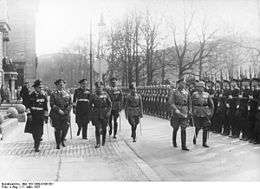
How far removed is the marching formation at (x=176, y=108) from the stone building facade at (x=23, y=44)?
3484 centimetres

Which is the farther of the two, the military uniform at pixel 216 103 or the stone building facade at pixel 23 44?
the stone building facade at pixel 23 44

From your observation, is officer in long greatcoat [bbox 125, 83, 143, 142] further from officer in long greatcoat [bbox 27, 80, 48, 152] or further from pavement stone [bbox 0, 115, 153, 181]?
officer in long greatcoat [bbox 27, 80, 48, 152]

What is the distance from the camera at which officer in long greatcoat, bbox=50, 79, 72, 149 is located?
11.4 metres

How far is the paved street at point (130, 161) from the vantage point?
7848mm

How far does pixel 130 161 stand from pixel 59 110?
2.74 m

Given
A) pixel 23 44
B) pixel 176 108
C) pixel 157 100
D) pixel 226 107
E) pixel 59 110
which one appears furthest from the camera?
pixel 23 44

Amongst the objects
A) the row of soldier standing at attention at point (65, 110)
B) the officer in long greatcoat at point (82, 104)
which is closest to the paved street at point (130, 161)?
the row of soldier standing at attention at point (65, 110)

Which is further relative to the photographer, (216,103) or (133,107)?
(216,103)

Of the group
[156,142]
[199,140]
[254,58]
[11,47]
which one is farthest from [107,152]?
[11,47]

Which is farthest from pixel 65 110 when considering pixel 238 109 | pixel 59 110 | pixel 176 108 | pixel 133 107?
pixel 238 109

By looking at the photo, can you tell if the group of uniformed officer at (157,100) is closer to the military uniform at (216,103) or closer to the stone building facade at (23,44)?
the military uniform at (216,103)

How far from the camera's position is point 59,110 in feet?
37.6

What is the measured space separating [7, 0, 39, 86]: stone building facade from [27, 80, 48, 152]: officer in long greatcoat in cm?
3626

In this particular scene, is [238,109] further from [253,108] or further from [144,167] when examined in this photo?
[144,167]
